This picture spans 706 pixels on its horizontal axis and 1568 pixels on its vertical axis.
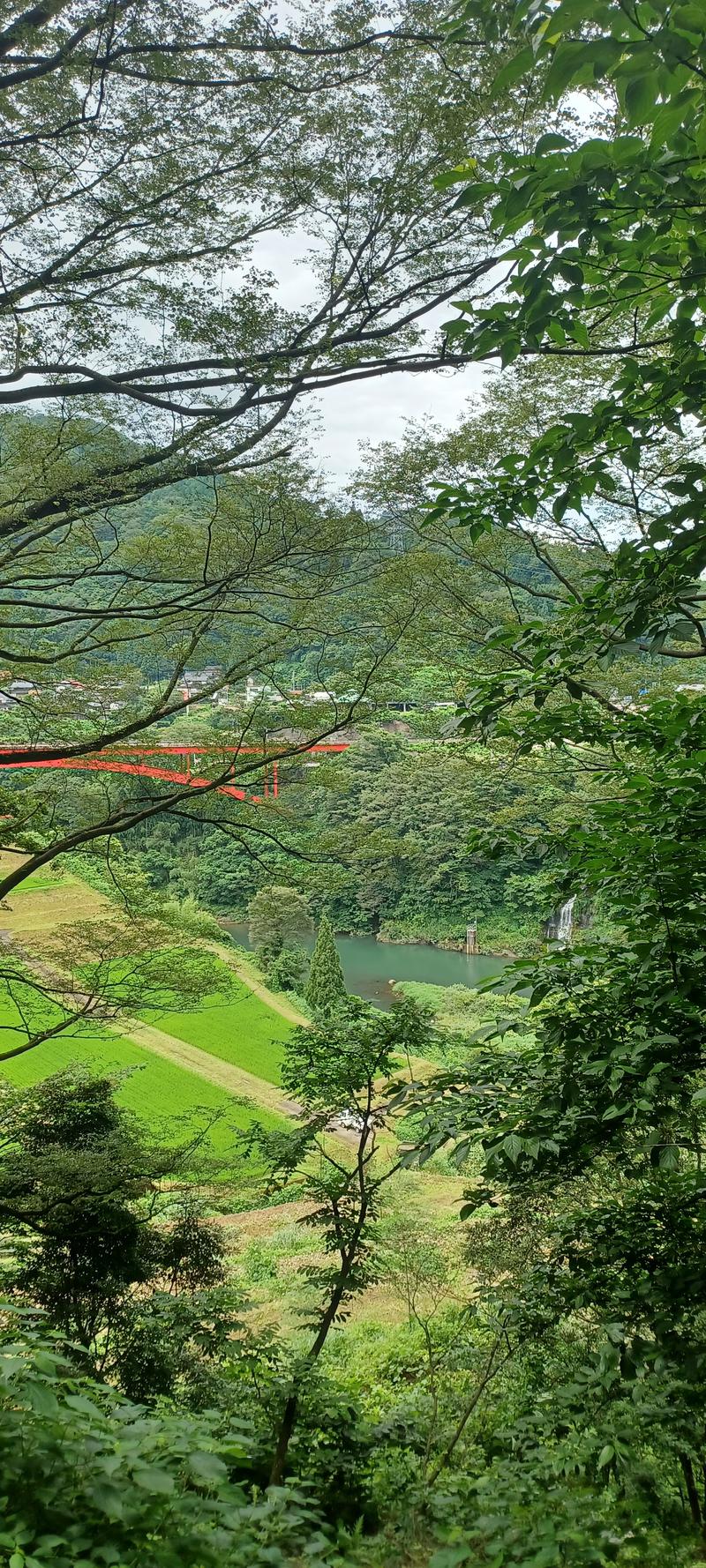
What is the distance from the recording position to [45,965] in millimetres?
6402

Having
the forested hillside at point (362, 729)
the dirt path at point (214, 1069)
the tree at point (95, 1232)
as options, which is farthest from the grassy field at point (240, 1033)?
the tree at point (95, 1232)

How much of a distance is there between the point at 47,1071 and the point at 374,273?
1168cm

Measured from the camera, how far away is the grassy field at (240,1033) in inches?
567

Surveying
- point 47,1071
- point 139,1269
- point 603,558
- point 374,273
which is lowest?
point 47,1071

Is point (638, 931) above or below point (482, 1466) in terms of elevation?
above

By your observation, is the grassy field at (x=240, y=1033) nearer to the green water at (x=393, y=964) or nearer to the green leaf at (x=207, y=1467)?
the green water at (x=393, y=964)

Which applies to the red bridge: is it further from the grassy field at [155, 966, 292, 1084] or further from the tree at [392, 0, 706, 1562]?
the grassy field at [155, 966, 292, 1084]

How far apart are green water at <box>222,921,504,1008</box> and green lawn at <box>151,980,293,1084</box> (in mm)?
2006

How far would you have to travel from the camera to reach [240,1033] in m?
15.4

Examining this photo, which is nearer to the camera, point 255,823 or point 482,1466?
point 482,1466

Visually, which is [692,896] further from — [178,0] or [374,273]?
[178,0]

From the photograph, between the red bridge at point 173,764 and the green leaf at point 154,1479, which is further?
the red bridge at point 173,764

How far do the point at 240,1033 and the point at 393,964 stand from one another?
559cm

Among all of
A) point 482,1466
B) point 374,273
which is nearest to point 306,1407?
point 482,1466
